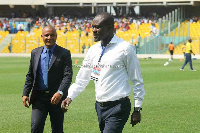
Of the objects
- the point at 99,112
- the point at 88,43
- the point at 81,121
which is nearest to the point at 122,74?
the point at 99,112

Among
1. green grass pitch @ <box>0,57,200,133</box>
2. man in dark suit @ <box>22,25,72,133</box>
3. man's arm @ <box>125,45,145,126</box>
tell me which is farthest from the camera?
green grass pitch @ <box>0,57,200,133</box>

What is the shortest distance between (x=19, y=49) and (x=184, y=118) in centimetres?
5077

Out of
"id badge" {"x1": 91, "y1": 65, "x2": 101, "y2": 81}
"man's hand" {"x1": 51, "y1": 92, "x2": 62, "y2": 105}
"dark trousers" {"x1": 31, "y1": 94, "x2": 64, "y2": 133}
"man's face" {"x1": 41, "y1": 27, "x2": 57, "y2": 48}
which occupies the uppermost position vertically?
"man's face" {"x1": 41, "y1": 27, "x2": 57, "y2": 48}

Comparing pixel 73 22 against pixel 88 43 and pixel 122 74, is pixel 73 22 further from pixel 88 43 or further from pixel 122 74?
pixel 122 74

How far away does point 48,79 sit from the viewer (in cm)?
757

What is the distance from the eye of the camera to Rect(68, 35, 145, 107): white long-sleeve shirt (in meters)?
6.12

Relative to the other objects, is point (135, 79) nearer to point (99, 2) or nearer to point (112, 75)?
point (112, 75)

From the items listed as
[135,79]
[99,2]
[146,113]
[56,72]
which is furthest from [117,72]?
[99,2]

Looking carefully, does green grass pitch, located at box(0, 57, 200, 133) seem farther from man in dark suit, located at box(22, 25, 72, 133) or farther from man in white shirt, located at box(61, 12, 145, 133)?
man in white shirt, located at box(61, 12, 145, 133)

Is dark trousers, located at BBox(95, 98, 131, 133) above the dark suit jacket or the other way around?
the other way around

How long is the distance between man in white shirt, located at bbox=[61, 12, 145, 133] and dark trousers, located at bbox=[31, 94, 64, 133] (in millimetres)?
1398

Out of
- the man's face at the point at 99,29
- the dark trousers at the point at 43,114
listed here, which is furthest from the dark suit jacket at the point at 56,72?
the man's face at the point at 99,29

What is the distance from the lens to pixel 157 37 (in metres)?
54.8

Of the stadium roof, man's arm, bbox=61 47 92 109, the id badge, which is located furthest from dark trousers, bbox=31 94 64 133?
the stadium roof
